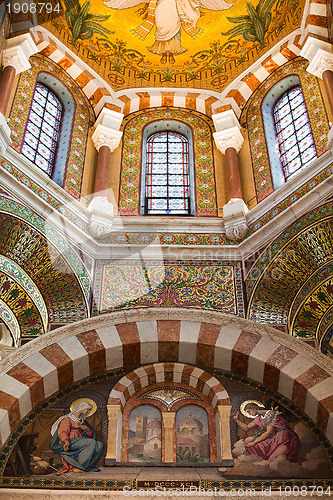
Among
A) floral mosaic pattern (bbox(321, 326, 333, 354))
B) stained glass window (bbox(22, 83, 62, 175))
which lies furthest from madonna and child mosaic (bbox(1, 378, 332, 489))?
stained glass window (bbox(22, 83, 62, 175))

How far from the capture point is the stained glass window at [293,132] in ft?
34.2

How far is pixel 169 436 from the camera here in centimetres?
802

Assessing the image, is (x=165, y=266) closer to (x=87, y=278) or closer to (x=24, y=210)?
(x=87, y=278)

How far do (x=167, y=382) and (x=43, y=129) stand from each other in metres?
5.14

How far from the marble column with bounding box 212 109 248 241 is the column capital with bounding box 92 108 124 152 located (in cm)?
189

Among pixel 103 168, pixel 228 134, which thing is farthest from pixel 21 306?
pixel 228 134

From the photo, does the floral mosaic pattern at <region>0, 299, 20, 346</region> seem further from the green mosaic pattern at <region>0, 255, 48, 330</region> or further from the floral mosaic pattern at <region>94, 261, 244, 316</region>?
the floral mosaic pattern at <region>94, 261, 244, 316</region>

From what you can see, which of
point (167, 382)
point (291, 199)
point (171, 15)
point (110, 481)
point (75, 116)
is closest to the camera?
point (110, 481)

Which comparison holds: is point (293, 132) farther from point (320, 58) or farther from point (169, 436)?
point (169, 436)

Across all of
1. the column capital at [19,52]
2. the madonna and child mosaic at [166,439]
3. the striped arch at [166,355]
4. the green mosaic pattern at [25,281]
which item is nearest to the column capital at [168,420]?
→ the madonna and child mosaic at [166,439]

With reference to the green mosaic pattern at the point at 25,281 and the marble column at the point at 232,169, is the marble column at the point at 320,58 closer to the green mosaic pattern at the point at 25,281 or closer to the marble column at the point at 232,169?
the marble column at the point at 232,169

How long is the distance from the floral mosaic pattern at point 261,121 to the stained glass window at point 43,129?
12.1ft

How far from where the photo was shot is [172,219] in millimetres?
10023

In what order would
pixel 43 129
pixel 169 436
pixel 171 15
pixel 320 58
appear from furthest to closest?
1. pixel 171 15
2. pixel 43 129
3. pixel 320 58
4. pixel 169 436
